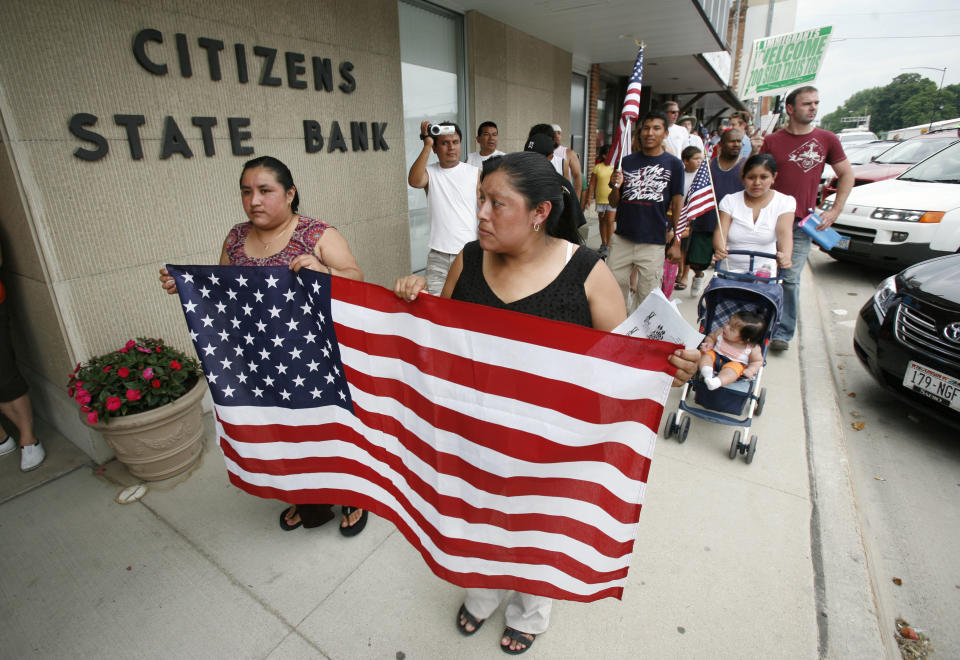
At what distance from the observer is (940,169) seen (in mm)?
7355

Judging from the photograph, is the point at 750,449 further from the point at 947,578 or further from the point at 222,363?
the point at 222,363

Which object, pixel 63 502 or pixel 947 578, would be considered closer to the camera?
pixel 947 578

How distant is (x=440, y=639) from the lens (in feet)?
6.97

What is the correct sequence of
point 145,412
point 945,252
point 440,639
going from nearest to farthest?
point 440,639, point 145,412, point 945,252

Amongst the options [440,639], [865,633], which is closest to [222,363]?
[440,639]

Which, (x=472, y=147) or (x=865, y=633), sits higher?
(x=472, y=147)

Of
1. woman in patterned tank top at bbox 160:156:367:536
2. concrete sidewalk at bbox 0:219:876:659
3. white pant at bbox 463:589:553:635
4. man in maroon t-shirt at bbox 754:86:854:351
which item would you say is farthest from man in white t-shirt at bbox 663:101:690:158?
white pant at bbox 463:589:553:635

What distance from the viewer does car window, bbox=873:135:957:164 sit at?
392 inches

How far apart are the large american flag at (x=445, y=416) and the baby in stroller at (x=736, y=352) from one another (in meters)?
1.90

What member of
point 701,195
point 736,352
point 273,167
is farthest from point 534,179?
point 701,195

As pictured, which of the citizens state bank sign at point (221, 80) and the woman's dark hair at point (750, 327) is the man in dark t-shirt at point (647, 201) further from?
the citizens state bank sign at point (221, 80)

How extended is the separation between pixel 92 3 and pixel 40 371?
2454 millimetres

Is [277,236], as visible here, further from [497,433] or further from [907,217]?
[907,217]

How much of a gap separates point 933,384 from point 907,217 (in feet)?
15.4
